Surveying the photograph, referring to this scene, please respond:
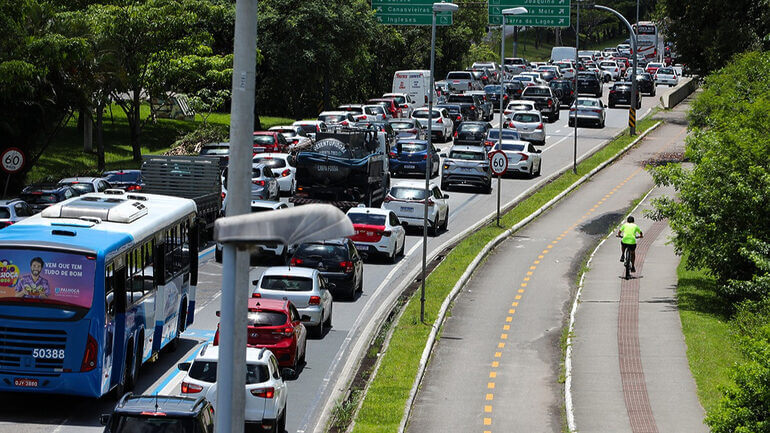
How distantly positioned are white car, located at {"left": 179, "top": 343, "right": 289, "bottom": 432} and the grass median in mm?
1723

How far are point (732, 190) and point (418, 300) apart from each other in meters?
8.00

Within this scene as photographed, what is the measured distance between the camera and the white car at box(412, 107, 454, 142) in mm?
58969

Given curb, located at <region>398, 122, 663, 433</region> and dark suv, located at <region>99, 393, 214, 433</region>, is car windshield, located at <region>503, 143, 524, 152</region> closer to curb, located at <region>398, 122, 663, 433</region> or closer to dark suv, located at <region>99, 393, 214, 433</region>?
curb, located at <region>398, 122, 663, 433</region>

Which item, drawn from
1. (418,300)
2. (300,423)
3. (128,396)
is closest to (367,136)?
(418,300)

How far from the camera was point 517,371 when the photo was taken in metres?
22.7

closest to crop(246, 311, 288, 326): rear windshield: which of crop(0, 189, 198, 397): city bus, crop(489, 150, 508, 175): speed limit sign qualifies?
crop(0, 189, 198, 397): city bus

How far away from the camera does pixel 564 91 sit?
78188mm

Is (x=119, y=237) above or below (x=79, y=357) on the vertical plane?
above

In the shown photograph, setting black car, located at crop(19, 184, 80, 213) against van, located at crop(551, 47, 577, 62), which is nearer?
black car, located at crop(19, 184, 80, 213)

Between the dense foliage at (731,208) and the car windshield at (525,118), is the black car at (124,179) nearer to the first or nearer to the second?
the dense foliage at (731,208)

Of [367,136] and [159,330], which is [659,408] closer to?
[159,330]

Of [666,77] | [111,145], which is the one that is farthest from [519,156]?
[666,77]

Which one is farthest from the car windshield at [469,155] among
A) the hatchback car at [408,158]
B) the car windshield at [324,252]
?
the car windshield at [324,252]

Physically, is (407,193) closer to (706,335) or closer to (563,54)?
(706,335)
